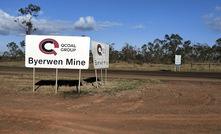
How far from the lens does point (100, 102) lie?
8352mm

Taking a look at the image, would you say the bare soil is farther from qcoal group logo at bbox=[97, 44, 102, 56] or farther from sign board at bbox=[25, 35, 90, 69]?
qcoal group logo at bbox=[97, 44, 102, 56]

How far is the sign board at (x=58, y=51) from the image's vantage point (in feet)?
34.4

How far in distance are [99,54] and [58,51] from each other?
2895mm

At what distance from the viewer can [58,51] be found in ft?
34.6

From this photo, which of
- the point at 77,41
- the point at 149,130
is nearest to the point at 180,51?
the point at 77,41

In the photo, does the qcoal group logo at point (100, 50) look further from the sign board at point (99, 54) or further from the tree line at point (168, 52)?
the tree line at point (168, 52)

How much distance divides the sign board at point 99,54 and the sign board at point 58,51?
1088 millimetres

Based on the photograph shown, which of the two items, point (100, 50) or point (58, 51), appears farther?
point (100, 50)

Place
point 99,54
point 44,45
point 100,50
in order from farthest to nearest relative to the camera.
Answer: point 100,50 < point 99,54 < point 44,45

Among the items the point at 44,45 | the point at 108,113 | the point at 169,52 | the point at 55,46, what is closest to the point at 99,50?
the point at 55,46

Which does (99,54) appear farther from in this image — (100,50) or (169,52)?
(169,52)

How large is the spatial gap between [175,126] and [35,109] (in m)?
4.70

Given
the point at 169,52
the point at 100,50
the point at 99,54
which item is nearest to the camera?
the point at 99,54

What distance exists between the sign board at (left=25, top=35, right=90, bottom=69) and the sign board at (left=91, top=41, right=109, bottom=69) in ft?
3.57
